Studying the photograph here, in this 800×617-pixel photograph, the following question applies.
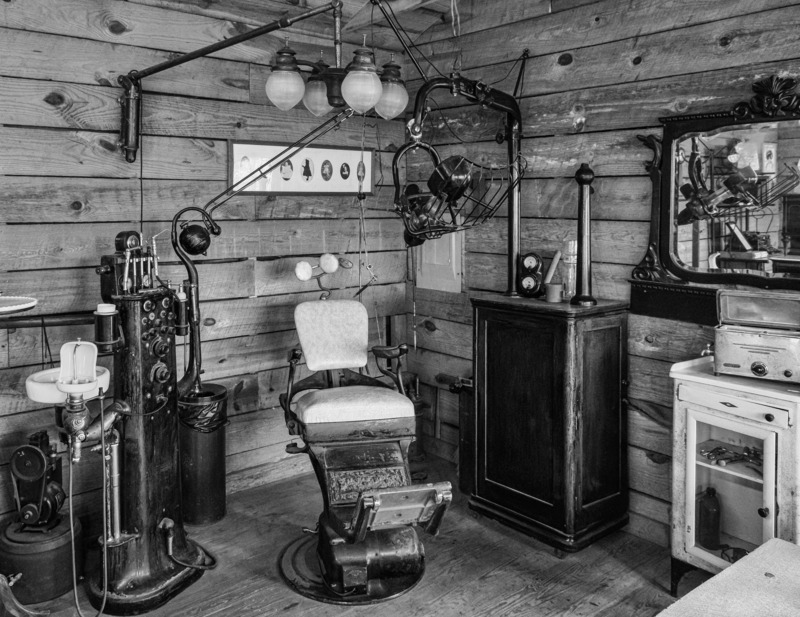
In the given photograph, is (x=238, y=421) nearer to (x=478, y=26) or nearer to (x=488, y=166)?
(x=488, y=166)

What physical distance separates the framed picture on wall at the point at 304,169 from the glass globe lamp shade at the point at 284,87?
1.47 ft

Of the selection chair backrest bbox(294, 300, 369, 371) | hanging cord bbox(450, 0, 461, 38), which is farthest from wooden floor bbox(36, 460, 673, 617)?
hanging cord bbox(450, 0, 461, 38)

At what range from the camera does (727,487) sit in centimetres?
286

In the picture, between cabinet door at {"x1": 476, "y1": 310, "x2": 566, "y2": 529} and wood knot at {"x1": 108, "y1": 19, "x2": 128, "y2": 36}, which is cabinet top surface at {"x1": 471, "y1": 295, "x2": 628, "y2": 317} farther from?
wood knot at {"x1": 108, "y1": 19, "x2": 128, "y2": 36}

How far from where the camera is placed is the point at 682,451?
117 inches

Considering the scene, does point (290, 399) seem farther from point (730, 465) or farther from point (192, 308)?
point (730, 465)

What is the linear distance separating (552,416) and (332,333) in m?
1.18

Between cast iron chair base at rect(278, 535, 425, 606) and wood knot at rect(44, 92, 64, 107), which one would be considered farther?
wood knot at rect(44, 92, 64, 107)

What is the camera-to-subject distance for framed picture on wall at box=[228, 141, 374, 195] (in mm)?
4012

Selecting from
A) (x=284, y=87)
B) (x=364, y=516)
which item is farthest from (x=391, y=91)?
(x=364, y=516)

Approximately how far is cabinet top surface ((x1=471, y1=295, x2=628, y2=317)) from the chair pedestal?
70cm

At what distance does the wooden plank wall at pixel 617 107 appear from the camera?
10.2 feet

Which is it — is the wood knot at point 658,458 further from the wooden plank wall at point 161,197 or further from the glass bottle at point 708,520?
the wooden plank wall at point 161,197

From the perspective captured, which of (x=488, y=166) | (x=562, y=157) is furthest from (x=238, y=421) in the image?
(x=562, y=157)
